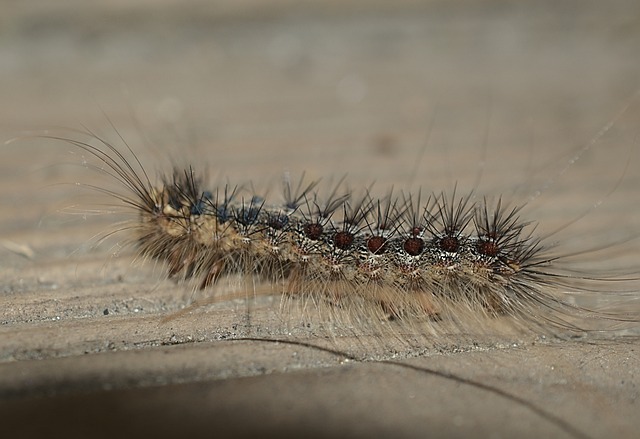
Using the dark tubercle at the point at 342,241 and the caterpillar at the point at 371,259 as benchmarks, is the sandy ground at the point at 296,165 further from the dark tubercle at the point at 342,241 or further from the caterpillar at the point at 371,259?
the dark tubercle at the point at 342,241

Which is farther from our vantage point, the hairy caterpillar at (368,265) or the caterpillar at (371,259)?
the caterpillar at (371,259)

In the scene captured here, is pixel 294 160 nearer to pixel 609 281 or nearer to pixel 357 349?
pixel 357 349

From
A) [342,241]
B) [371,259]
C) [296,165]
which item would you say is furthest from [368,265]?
[296,165]

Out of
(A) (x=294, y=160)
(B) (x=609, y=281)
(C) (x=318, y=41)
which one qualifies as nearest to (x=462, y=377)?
(B) (x=609, y=281)

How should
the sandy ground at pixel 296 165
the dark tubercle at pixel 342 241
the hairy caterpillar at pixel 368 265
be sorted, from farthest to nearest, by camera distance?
the dark tubercle at pixel 342 241 < the hairy caterpillar at pixel 368 265 < the sandy ground at pixel 296 165

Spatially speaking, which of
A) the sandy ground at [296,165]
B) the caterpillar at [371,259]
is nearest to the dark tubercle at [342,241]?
the caterpillar at [371,259]

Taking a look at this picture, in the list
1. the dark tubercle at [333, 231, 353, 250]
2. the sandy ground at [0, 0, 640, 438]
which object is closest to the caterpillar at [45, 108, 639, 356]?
the dark tubercle at [333, 231, 353, 250]

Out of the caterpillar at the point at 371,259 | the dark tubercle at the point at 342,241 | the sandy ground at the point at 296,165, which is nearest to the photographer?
the sandy ground at the point at 296,165

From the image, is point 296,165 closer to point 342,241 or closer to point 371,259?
point 342,241
